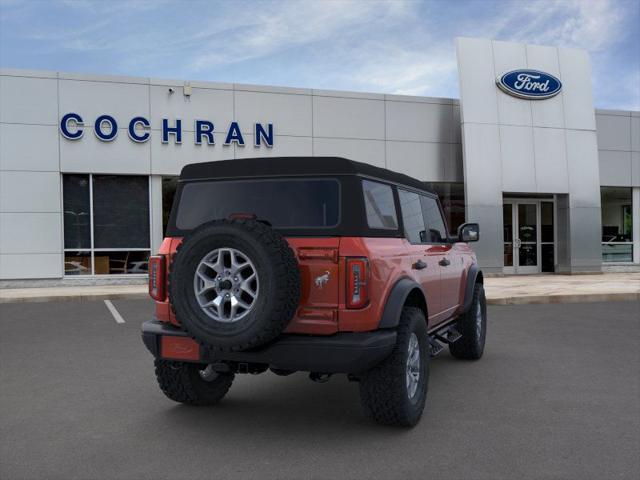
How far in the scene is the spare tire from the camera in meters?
3.84

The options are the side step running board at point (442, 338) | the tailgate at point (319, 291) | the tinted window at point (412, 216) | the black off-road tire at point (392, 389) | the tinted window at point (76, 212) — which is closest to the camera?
the tailgate at point (319, 291)

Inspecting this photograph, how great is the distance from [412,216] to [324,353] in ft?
5.98

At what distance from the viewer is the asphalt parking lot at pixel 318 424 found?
373cm

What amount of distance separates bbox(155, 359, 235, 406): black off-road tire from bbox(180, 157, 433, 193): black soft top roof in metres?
1.47

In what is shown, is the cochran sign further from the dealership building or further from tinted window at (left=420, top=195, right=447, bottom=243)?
tinted window at (left=420, top=195, right=447, bottom=243)

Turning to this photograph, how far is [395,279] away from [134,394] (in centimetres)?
270

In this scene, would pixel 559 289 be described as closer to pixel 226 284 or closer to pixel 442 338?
pixel 442 338

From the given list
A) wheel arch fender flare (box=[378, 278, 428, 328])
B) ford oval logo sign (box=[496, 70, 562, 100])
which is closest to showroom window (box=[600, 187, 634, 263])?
ford oval logo sign (box=[496, 70, 562, 100])

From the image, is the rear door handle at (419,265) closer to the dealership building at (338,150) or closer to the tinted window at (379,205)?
the tinted window at (379,205)

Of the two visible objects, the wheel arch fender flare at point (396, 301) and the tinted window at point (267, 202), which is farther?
the tinted window at point (267, 202)

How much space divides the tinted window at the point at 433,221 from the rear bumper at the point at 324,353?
1.80 metres

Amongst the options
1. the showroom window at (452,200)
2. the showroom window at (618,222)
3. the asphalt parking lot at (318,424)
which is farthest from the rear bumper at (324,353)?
the showroom window at (618,222)

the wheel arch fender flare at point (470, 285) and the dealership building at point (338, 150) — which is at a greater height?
the dealership building at point (338, 150)

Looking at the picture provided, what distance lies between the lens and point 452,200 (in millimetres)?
20234
